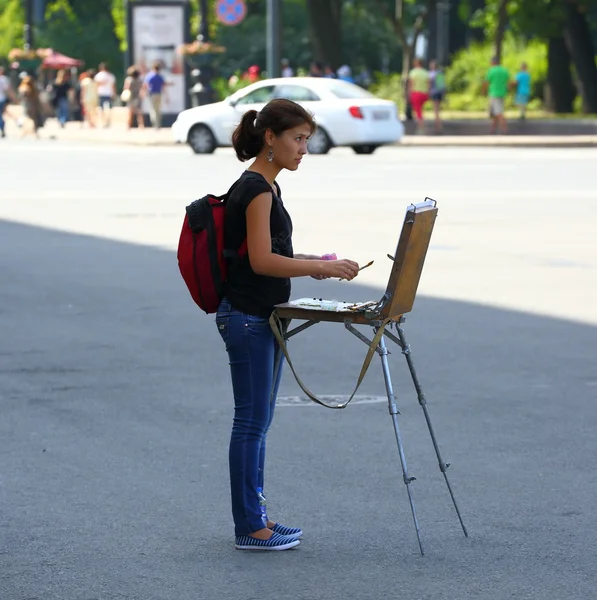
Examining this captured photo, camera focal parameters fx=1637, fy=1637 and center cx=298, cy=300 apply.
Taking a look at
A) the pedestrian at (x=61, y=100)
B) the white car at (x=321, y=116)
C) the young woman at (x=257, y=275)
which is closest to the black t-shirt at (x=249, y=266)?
the young woman at (x=257, y=275)

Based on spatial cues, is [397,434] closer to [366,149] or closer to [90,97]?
[366,149]

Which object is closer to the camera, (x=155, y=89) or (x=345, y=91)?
(x=345, y=91)

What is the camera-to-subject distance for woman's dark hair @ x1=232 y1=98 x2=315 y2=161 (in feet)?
18.3

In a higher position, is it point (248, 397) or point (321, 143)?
point (248, 397)

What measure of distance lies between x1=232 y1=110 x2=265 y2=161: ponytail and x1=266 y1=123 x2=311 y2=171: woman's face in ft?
0.17

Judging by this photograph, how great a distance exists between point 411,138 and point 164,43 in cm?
1045

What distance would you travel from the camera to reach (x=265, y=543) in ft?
19.0

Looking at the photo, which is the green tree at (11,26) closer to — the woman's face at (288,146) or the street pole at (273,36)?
the street pole at (273,36)

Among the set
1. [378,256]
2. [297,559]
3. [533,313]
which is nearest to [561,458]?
[297,559]

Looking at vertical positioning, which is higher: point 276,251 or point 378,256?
point 276,251

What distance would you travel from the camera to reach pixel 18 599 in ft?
17.1

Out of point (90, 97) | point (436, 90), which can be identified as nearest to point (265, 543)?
point (436, 90)

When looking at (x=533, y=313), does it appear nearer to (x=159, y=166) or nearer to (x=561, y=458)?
(x=561, y=458)

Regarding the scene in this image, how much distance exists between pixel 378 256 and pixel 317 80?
63.8 feet
